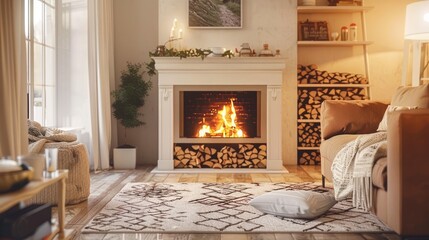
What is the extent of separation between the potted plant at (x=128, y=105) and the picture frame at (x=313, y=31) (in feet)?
Result: 6.34

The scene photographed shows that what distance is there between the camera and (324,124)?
4352mm

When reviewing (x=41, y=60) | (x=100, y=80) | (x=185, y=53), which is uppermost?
(x=185, y=53)

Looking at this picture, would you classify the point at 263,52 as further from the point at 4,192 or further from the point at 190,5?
the point at 4,192

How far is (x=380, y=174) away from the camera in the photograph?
2.71 meters

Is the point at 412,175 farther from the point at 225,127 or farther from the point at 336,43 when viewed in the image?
the point at 336,43

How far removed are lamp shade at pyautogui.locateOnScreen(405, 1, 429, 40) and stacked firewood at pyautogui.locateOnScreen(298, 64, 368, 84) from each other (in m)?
0.85

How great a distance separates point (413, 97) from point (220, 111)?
2344 mm

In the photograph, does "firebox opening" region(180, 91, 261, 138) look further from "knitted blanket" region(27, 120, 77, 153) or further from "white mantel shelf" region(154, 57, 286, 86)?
"knitted blanket" region(27, 120, 77, 153)

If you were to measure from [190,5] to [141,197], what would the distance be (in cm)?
267

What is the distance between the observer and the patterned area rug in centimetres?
291

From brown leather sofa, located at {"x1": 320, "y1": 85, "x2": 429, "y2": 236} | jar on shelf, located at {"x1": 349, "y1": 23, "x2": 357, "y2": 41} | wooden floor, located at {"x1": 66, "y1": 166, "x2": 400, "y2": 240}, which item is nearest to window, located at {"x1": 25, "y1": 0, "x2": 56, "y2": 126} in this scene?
wooden floor, located at {"x1": 66, "y1": 166, "x2": 400, "y2": 240}

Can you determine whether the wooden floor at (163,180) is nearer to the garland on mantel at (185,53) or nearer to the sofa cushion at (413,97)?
the sofa cushion at (413,97)

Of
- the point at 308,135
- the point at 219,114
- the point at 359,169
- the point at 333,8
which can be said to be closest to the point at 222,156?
the point at 219,114

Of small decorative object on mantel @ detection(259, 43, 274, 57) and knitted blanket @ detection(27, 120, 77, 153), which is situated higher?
small decorative object on mantel @ detection(259, 43, 274, 57)
